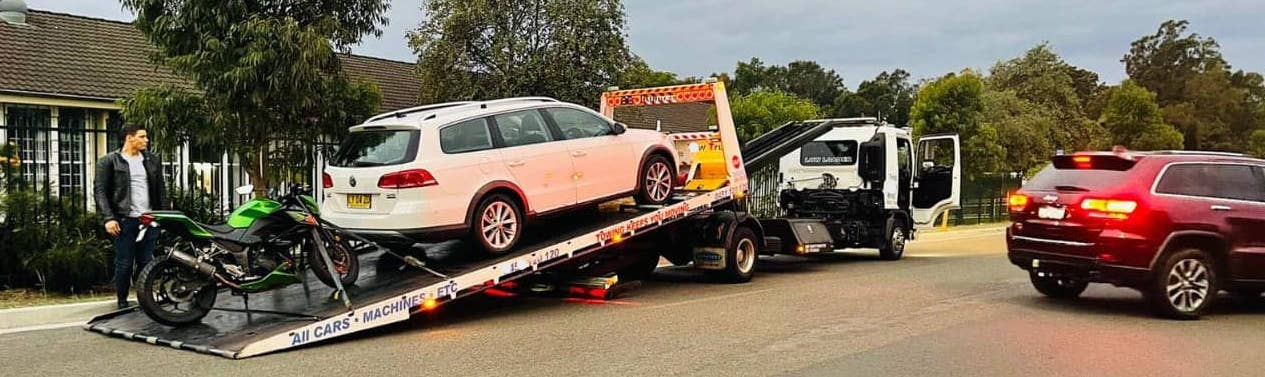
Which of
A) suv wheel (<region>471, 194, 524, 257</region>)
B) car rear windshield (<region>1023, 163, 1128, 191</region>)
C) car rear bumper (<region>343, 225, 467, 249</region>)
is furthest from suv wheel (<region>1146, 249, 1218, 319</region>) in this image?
car rear bumper (<region>343, 225, 467, 249</region>)

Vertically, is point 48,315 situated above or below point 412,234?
below

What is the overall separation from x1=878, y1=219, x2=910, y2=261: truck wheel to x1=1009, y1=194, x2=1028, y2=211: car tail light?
208 inches

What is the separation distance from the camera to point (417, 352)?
7.34 meters

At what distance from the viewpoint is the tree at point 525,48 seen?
14773mm

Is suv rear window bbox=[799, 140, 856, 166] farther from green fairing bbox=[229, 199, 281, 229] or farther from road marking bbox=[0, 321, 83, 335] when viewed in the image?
road marking bbox=[0, 321, 83, 335]

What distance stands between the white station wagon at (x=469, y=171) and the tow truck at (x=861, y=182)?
4.74m

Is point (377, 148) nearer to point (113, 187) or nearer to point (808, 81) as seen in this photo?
point (113, 187)

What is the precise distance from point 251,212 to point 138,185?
1.39 m

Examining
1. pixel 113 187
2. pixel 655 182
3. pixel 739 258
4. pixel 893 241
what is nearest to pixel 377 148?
pixel 113 187

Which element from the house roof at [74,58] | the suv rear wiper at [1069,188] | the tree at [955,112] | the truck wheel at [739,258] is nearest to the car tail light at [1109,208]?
the suv rear wiper at [1069,188]

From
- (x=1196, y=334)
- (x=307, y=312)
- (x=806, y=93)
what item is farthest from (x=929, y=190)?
(x=806, y=93)

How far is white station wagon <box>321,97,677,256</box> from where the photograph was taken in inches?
328

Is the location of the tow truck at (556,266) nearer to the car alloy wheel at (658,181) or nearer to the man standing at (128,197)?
the car alloy wheel at (658,181)

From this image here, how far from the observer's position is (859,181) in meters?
15.0
